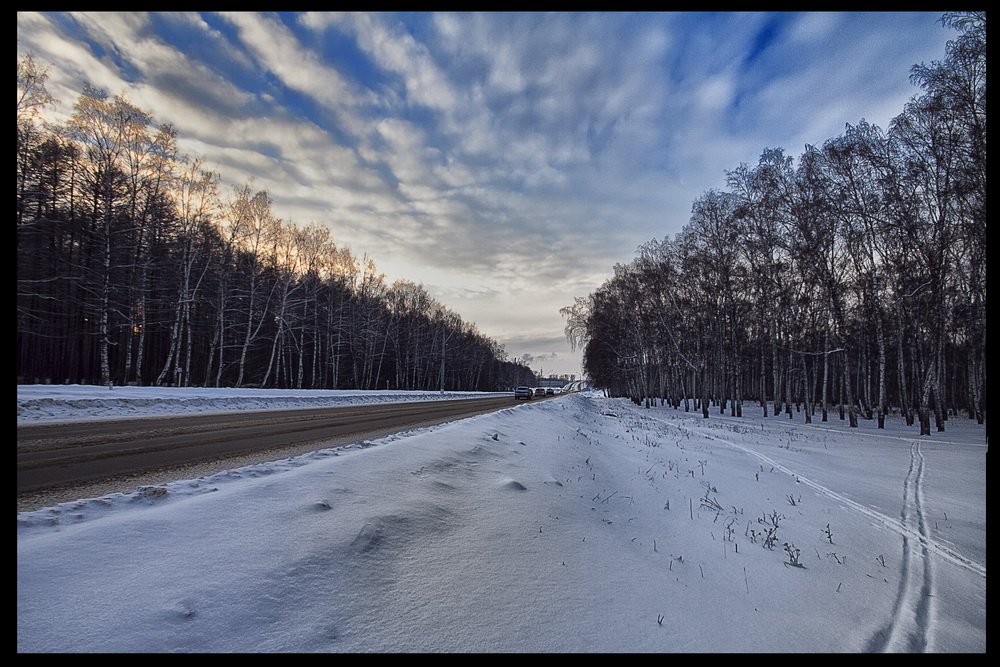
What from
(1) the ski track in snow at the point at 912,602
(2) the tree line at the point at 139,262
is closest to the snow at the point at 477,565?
(1) the ski track in snow at the point at 912,602

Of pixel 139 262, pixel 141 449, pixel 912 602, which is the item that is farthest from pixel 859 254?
pixel 139 262

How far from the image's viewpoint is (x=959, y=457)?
32.0 ft

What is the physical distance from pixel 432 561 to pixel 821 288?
1018 inches

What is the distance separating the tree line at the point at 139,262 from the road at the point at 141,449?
12.1ft

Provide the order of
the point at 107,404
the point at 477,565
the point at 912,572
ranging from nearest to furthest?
the point at 477,565
the point at 912,572
the point at 107,404

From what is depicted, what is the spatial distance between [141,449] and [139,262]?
18117mm

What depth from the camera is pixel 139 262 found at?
18.7m

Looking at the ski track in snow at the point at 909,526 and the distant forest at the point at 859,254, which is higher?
the distant forest at the point at 859,254

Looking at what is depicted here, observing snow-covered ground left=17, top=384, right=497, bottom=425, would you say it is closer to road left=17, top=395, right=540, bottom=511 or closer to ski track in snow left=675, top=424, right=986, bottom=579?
road left=17, top=395, right=540, bottom=511

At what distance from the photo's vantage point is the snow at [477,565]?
A: 1989mm

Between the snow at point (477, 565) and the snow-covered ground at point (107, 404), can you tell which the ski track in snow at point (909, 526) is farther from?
the snow-covered ground at point (107, 404)

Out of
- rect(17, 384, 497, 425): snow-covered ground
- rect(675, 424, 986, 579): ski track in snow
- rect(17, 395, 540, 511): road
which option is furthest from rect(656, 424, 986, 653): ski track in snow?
rect(17, 384, 497, 425): snow-covered ground

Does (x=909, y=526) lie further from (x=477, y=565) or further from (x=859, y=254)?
(x=859, y=254)

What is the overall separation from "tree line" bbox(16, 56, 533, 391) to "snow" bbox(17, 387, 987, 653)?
180 inches
